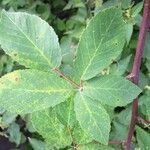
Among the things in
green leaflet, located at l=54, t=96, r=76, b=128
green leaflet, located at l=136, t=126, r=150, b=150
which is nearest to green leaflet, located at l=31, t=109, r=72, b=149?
green leaflet, located at l=54, t=96, r=76, b=128

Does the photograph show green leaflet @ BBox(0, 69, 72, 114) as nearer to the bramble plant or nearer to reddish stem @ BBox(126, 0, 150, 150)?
the bramble plant

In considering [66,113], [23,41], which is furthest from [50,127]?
[23,41]

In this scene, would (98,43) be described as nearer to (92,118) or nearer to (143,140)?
(92,118)

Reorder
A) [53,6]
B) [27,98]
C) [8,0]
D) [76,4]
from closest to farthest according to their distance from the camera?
[27,98]
[76,4]
[8,0]
[53,6]

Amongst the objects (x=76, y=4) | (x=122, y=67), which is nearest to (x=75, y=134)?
(x=122, y=67)

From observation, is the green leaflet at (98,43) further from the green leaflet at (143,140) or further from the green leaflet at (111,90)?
the green leaflet at (143,140)

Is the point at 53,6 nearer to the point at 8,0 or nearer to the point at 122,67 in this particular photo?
Result: the point at 8,0

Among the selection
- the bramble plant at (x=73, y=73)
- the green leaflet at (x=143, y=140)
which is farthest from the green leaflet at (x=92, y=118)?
the green leaflet at (x=143, y=140)
